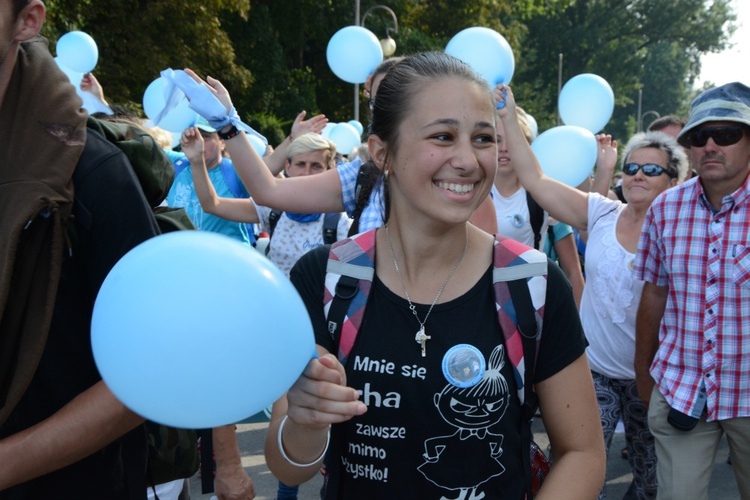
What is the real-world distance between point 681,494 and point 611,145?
321cm

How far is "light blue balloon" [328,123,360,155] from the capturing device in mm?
11902

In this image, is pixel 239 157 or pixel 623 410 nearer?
pixel 239 157

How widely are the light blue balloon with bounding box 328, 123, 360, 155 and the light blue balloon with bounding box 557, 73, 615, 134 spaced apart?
500cm

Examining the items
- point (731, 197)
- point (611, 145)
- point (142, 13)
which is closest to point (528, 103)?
point (142, 13)

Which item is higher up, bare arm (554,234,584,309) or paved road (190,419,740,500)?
bare arm (554,234,584,309)

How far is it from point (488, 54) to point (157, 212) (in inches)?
147

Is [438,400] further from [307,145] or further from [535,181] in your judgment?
[307,145]

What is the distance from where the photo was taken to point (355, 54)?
26.0ft

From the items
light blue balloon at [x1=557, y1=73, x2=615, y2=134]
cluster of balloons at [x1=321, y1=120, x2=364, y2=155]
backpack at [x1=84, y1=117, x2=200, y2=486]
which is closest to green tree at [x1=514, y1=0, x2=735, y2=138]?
cluster of balloons at [x1=321, y1=120, x2=364, y2=155]

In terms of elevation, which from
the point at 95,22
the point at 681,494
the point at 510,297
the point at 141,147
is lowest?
the point at 681,494

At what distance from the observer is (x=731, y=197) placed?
3.56 meters

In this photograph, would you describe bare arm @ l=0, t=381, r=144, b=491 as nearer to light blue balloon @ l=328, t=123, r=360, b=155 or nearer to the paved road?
the paved road

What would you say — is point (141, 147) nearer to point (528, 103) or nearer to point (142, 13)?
point (142, 13)

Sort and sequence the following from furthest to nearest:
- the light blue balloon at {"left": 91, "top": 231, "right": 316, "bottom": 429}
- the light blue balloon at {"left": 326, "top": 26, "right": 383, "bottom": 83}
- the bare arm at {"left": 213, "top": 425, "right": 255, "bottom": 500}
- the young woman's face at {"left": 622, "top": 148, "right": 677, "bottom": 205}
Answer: the light blue balloon at {"left": 326, "top": 26, "right": 383, "bottom": 83} → the young woman's face at {"left": 622, "top": 148, "right": 677, "bottom": 205} → the bare arm at {"left": 213, "top": 425, "right": 255, "bottom": 500} → the light blue balloon at {"left": 91, "top": 231, "right": 316, "bottom": 429}
